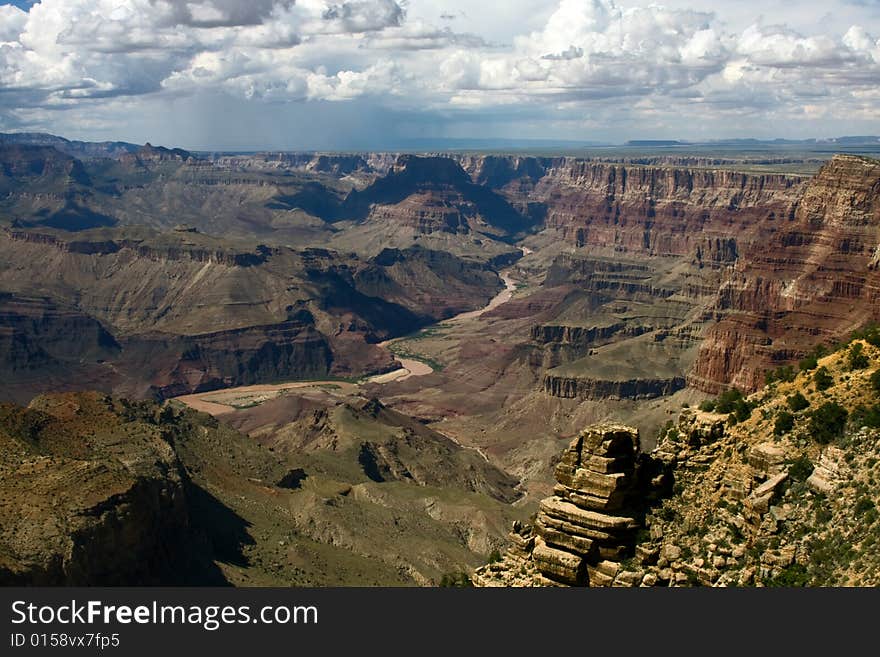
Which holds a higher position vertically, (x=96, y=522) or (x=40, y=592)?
(x=40, y=592)

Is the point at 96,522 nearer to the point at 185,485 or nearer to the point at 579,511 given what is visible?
the point at 185,485

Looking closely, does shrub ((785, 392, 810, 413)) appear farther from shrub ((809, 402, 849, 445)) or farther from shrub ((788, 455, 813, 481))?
shrub ((788, 455, 813, 481))

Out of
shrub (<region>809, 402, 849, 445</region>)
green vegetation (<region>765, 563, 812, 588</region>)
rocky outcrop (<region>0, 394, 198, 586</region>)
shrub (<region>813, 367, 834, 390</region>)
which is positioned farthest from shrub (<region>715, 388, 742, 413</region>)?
rocky outcrop (<region>0, 394, 198, 586</region>)

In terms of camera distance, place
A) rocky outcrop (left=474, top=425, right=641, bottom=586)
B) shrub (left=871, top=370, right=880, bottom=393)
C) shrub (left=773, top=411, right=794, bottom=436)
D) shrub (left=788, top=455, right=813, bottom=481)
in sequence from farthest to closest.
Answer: shrub (left=871, top=370, right=880, bottom=393) → shrub (left=773, top=411, right=794, bottom=436) → rocky outcrop (left=474, top=425, right=641, bottom=586) → shrub (left=788, top=455, right=813, bottom=481)

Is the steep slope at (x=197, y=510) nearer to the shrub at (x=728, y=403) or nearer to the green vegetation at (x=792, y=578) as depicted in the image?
the shrub at (x=728, y=403)

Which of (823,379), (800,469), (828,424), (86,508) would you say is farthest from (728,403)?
(86,508)

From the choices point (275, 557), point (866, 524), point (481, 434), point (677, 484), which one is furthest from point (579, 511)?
point (481, 434)
